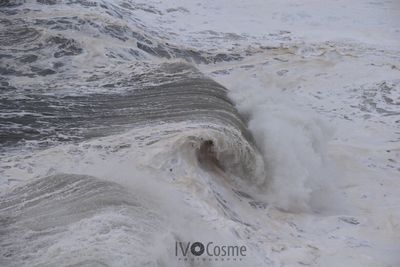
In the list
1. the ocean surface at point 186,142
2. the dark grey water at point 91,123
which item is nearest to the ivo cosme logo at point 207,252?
the ocean surface at point 186,142

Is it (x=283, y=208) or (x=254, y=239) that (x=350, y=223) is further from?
(x=254, y=239)

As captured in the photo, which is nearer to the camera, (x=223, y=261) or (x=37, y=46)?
(x=223, y=261)

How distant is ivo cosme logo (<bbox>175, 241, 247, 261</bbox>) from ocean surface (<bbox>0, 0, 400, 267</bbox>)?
0.6 inches

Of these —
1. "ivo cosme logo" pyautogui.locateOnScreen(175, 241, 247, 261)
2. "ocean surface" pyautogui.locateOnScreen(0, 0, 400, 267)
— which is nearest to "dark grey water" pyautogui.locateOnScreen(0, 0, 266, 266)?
"ocean surface" pyautogui.locateOnScreen(0, 0, 400, 267)

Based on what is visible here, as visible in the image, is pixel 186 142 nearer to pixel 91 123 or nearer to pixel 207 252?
pixel 91 123

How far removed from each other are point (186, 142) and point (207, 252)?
136cm

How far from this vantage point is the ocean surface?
4117 millimetres

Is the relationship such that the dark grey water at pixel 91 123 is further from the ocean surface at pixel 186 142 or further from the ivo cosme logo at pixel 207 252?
the ivo cosme logo at pixel 207 252

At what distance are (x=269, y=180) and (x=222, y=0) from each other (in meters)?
6.22

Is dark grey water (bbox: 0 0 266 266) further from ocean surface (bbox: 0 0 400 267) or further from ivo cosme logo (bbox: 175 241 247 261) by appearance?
ivo cosme logo (bbox: 175 241 247 261)

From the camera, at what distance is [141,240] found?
3.86 m

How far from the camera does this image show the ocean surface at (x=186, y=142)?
162 inches

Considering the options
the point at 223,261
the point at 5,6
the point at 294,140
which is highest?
the point at 5,6

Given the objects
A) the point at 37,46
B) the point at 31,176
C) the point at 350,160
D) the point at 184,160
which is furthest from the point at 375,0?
the point at 31,176
